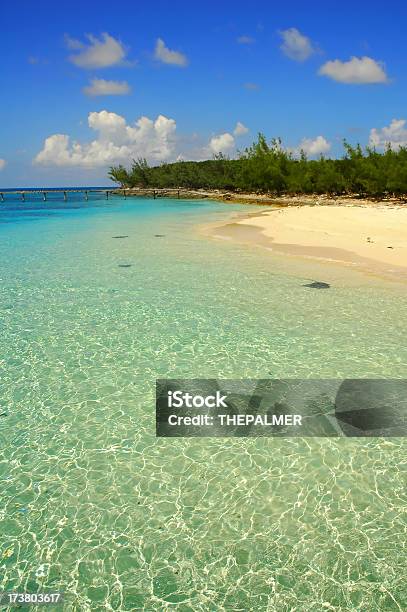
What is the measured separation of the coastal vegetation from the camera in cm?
5744

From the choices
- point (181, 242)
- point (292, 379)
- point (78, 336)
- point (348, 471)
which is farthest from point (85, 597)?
point (181, 242)

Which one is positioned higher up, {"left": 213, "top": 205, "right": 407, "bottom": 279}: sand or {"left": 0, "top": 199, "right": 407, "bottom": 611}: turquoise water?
{"left": 213, "top": 205, "right": 407, "bottom": 279}: sand

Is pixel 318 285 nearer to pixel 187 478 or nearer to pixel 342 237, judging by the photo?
pixel 187 478

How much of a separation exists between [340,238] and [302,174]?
5441cm

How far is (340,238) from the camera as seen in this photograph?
24406 millimetres

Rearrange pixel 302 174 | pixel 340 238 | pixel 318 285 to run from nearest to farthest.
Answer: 1. pixel 318 285
2. pixel 340 238
3. pixel 302 174

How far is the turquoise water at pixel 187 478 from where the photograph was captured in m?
4.16

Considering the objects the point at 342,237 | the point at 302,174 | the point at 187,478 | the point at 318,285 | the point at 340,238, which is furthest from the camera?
the point at 302,174

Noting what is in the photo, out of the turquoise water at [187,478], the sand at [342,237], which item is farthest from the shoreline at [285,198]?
the turquoise water at [187,478]

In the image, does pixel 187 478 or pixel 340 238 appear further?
pixel 340 238

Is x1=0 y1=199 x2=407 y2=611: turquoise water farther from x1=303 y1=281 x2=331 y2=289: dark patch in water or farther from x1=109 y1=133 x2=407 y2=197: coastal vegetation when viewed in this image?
x1=109 y1=133 x2=407 y2=197: coastal vegetation

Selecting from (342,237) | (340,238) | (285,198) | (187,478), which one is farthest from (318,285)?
(285,198)

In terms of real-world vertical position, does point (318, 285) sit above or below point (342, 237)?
below

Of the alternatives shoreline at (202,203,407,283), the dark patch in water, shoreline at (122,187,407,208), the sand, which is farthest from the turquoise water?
shoreline at (122,187,407,208)
